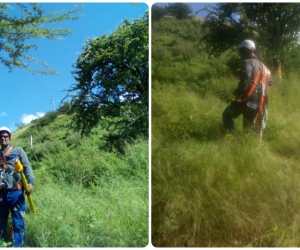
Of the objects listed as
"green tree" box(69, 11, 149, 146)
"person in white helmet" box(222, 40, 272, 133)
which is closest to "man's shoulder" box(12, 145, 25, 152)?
"green tree" box(69, 11, 149, 146)

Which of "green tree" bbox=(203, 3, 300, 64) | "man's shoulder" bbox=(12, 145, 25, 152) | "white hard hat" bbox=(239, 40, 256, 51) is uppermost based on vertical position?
"green tree" bbox=(203, 3, 300, 64)

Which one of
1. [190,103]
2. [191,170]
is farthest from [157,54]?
[191,170]

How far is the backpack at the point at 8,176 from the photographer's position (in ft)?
7.35

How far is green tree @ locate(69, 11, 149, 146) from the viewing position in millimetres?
2371

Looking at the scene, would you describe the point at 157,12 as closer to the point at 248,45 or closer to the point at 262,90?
the point at 248,45

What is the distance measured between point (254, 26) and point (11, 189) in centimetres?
171

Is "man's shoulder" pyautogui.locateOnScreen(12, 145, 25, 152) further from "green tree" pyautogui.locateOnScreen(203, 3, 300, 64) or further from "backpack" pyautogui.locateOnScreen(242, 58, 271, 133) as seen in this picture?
"backpack" pyautogui.locateOnScreen(242, 58, 271, 133)

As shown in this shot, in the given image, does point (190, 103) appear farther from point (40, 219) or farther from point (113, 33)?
point (40, 219)

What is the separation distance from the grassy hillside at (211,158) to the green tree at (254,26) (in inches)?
3.0

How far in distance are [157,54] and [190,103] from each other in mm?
340

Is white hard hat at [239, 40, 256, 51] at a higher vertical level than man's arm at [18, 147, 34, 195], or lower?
higher

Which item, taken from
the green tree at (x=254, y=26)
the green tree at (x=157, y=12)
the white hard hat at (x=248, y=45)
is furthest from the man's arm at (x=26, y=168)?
the white hard hat at (x=248, y=45)

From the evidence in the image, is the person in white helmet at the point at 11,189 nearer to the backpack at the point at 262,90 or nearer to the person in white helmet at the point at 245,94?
the person in white helmet at the point at 245,94

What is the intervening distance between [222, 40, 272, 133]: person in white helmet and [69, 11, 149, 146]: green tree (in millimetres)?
517
